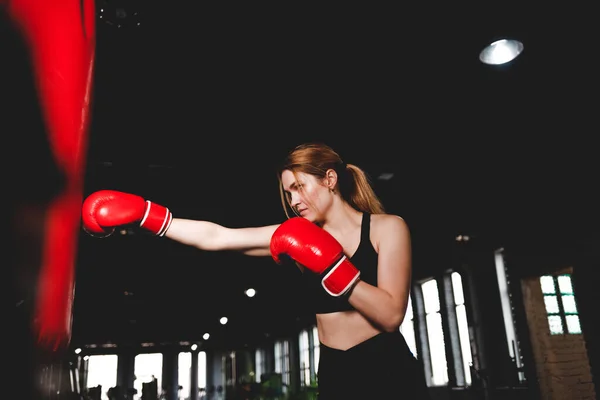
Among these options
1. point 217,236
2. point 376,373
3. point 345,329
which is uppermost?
point 217,236

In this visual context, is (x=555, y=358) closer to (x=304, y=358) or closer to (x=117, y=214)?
(x=117, y=214)

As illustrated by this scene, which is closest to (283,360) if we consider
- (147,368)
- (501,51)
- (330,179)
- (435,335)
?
(147,368)

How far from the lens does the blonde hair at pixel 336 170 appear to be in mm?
1847

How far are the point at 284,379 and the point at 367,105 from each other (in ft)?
60.4

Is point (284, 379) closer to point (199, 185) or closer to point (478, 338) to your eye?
point (478, 338)

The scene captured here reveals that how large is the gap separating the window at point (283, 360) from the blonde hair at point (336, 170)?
1875cm

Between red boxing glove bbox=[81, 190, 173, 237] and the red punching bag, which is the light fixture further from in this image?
the red punching bag

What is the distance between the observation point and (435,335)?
29.0 feet

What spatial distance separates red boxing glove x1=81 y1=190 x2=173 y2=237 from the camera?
1.73m

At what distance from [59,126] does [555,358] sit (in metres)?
7.03

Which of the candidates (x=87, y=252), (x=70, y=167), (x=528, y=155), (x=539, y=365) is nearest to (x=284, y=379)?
(x=87, y=252)

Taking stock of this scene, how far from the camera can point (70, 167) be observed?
3.46 ft

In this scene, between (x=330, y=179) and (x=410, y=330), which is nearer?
(x=330, y=179)

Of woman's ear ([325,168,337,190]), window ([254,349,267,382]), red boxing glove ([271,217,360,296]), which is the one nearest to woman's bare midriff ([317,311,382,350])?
red boxing glove ([271,217,360,296])
